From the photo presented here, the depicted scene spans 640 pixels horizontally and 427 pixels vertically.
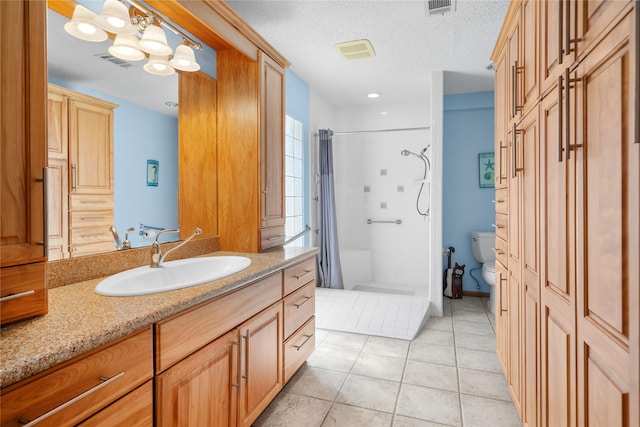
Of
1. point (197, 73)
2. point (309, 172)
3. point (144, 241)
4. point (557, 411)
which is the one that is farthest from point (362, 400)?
point (309, 172)

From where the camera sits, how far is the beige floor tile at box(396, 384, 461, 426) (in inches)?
72.3

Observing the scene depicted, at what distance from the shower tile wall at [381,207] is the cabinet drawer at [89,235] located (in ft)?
10.4

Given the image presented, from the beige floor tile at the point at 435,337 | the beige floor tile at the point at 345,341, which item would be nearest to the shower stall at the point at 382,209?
the beige floor tile at the point at 435,337

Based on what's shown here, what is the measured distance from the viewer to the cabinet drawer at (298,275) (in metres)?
1.97

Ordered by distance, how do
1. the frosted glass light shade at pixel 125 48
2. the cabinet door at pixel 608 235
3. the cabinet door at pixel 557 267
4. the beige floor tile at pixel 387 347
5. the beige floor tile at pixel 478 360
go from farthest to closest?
the beige floor tile at pixel 387 347 → the beige floor tile at pixel 478 360 → the frosted glass light shade at pixel 125 48 → the cabinet door at pixel 557 267 → the cabinet door at pixel 608 235

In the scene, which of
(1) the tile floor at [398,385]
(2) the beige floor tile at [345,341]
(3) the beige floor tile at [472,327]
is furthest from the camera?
(3) the beige floor tile at [472,327]

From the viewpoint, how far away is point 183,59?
1.80 metres

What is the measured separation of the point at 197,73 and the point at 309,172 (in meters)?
2.00

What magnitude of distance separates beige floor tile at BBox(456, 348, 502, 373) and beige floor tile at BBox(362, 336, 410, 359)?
1.30 feet

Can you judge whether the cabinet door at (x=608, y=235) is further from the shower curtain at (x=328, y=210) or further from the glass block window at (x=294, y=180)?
the shower curtain at (x=328, y=210)

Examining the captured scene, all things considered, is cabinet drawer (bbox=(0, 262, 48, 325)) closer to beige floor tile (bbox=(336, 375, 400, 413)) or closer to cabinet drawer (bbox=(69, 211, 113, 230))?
cabinet drawer (bbox=(69, 211, 113, 230))

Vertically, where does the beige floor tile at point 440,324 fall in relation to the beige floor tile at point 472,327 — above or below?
above

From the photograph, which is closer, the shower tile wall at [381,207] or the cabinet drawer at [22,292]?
the cabinet drawer at [22,292]

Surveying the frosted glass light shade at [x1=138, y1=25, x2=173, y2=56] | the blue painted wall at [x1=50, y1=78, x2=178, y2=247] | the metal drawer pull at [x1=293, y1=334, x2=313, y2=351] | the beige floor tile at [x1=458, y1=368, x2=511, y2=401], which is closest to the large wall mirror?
the blue painted wall at [x1=50, y1=78, x2=178, y2=247]
